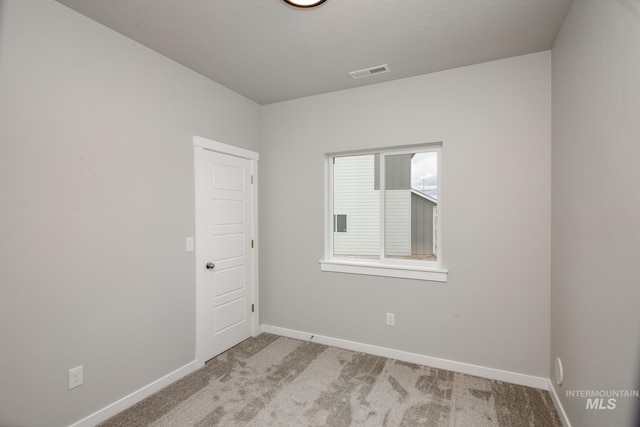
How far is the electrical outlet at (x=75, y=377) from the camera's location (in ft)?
6.51

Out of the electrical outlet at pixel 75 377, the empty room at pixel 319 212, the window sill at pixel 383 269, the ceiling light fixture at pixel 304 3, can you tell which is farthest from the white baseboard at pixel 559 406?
the electrical outlet at pixel 75 377

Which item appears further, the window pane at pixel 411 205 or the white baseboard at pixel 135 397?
the window pane at pixel 411 205

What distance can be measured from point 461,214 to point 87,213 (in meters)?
2.93

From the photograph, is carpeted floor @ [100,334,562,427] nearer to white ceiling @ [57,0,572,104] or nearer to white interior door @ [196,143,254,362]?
white interior door @ [196,143,254,362]

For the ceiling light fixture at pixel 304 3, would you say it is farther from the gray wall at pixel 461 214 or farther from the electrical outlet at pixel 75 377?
the electrical outlet at pixel 75 377

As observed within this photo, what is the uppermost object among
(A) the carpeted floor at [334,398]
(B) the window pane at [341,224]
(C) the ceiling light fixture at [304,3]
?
(C) the ceiling light fixture at [304,3]

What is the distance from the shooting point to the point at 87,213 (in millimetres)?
2086

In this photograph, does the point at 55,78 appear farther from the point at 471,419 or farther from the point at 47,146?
the point at 471,419

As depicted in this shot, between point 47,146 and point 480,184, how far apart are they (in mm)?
3172

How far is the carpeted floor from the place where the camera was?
7.03 feet

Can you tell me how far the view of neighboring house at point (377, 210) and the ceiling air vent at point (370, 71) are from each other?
32.5 inches

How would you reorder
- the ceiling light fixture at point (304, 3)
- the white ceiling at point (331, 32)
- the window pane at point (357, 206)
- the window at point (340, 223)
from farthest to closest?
the window at point (340, 223), the window pane at point (357, 206), the white ceiling at point (331, 32), the ceiling light fixture at point (304, 3)

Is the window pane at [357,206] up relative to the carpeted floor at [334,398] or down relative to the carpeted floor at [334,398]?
up

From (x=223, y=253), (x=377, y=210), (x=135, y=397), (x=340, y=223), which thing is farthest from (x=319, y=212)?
(x=135, y=397)
